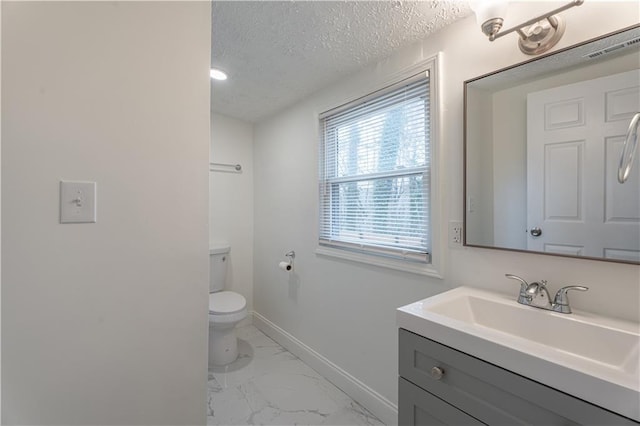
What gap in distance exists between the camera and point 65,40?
792 millimetres

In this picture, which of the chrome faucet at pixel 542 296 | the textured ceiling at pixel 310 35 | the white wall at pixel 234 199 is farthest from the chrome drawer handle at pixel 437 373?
the white wall at pixel 234 199

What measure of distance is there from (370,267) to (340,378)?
33.3 inches

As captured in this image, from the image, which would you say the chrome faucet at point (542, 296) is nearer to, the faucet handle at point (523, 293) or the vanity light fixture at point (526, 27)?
the faucet handle at point (523, 293)

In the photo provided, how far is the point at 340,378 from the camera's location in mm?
2023

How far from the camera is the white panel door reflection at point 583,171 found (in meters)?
0.99

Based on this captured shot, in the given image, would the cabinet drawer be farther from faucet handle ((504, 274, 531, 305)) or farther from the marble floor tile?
the marble floor tile

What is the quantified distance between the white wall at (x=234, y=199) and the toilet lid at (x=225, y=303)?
44cm

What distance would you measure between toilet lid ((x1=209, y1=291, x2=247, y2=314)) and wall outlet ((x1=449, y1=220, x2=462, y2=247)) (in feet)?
5.41

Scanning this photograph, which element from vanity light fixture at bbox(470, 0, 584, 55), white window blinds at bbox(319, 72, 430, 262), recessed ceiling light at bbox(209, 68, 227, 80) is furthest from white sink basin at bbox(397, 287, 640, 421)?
recessed ceiling light at bbox(209, 68, 227, 80)

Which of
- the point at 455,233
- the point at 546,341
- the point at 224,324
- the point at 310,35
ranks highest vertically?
the point at 310,35

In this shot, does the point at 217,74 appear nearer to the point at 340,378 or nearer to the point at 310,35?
the point at 310,35

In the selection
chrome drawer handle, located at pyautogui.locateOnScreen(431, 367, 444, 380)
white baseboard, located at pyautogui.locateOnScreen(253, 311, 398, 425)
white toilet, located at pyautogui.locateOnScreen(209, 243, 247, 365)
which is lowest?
white baseboard, located at pyautogui.locateOnScreen(253, 311, 398, 425)

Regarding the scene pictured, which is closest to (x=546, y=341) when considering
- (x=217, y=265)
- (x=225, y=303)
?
(x=225, y=303)

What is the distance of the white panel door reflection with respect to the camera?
99 centimetres
